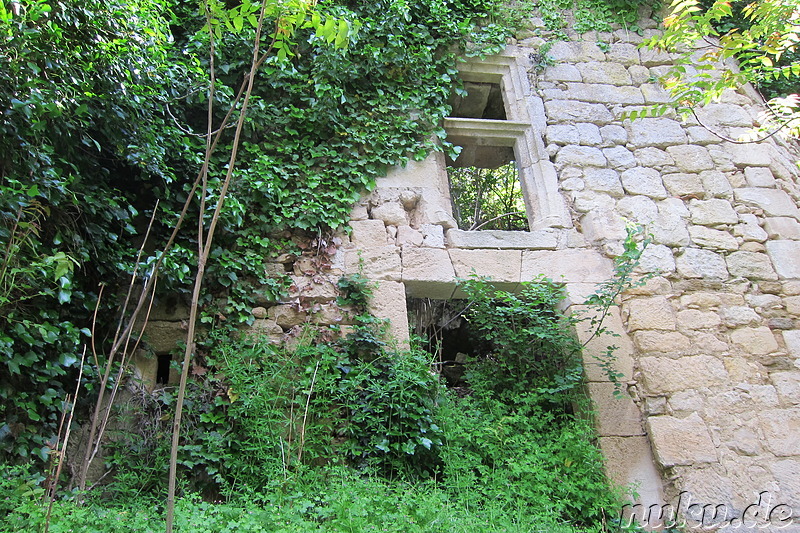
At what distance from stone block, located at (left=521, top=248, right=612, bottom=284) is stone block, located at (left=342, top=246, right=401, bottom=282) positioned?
0.88 m

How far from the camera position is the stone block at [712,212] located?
4.35 m

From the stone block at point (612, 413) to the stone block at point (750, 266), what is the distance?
52.8 inches

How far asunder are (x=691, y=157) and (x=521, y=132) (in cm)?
134

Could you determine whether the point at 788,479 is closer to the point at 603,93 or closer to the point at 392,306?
the point at 392,306

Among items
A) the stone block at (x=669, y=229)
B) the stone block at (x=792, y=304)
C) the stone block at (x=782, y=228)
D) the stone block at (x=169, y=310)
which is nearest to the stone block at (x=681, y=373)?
the stone block at (x=792, y=304)

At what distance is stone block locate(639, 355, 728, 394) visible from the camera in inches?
144

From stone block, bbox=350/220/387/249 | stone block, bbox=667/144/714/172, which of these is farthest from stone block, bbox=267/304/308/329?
stone block, bbox=667/144/714/172

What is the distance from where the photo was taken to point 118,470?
9.99 ft

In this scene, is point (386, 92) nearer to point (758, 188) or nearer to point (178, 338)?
point (178, 338)

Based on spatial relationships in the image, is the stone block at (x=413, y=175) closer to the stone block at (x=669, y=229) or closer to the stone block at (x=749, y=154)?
the stone block at (x=669, y=229)

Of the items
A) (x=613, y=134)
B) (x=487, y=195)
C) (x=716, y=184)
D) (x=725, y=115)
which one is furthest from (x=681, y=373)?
(x=487, y=195)

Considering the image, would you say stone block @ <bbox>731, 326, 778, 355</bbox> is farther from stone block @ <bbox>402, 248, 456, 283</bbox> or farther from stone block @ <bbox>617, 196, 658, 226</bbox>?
stone block @ <bbox>402, 248, 456, 283</bbox>

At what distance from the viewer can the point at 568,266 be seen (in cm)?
410

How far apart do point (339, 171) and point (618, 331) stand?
7.22 feet
